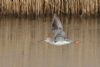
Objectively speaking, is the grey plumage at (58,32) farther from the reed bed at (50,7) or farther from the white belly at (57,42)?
the reed bed at (50,7)

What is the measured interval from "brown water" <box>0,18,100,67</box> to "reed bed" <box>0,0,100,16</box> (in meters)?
0.17

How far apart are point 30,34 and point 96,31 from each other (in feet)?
Answer: 3.91

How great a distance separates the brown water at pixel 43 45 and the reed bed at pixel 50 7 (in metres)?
0.17

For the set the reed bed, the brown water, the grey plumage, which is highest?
the reed bed

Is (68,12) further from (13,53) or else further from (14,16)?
(13,53)

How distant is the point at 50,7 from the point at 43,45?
161 cm

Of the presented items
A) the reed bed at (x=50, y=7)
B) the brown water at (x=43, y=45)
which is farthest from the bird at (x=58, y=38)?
the reed bed at (x=50, y=7)

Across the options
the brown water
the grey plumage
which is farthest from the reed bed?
the grey plumage

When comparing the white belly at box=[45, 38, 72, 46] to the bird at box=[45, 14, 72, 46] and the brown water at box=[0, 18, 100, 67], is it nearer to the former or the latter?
the bird at box=[45, 14, 72, 46]

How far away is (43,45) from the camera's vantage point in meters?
8.72

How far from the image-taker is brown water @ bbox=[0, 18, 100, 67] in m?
7.83

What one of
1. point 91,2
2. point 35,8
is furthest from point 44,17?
point 91,2

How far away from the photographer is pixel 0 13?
10.6 m

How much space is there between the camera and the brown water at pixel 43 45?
783 cm
